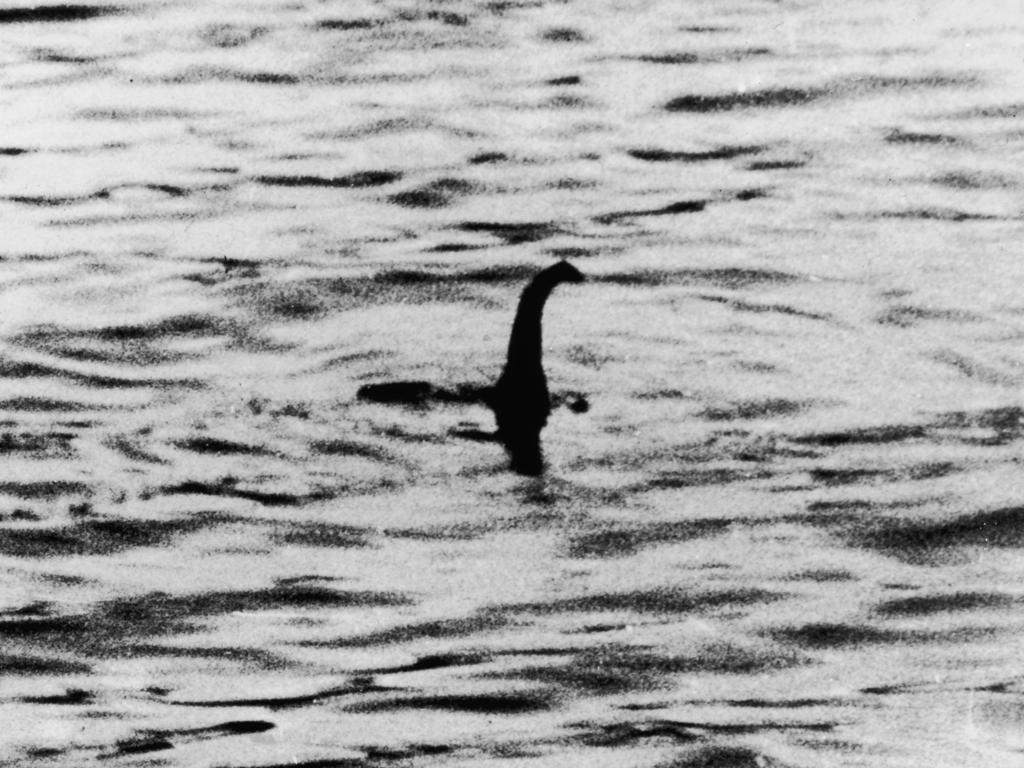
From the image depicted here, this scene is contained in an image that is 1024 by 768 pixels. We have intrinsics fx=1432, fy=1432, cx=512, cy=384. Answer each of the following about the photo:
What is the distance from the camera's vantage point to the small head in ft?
4.85

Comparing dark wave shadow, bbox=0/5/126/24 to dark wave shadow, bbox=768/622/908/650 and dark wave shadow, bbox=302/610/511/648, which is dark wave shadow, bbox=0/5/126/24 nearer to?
dark wave shadow, bbox=302/610/511/648

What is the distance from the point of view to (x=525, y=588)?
139 centimetres

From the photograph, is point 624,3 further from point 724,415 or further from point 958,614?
point 958,614

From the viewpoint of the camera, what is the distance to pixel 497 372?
1.47 metres

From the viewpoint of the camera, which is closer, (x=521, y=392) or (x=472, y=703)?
Result: (x=472, y=703)

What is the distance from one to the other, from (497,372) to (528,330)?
0.18 feet

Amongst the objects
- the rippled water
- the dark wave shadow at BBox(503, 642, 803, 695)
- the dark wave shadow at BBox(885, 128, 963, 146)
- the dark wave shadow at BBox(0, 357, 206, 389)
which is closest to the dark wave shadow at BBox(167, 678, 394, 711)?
the rippled water

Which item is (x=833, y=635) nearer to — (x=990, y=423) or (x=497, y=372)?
(x=990, y=423)

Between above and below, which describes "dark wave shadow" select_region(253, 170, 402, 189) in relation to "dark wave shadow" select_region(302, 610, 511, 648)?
above

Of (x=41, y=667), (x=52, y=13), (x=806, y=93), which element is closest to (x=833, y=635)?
(x=806, y=93)

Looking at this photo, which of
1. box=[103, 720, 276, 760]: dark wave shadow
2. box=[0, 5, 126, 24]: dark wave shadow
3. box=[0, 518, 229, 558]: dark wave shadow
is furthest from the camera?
box=[0, 5, 126, 24]: dark wave shadow

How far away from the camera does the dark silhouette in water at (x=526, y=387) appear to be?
1440 mm

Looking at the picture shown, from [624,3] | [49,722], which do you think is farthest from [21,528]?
[624,3]

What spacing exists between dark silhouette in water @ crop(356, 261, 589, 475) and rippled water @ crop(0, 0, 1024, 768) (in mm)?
14
